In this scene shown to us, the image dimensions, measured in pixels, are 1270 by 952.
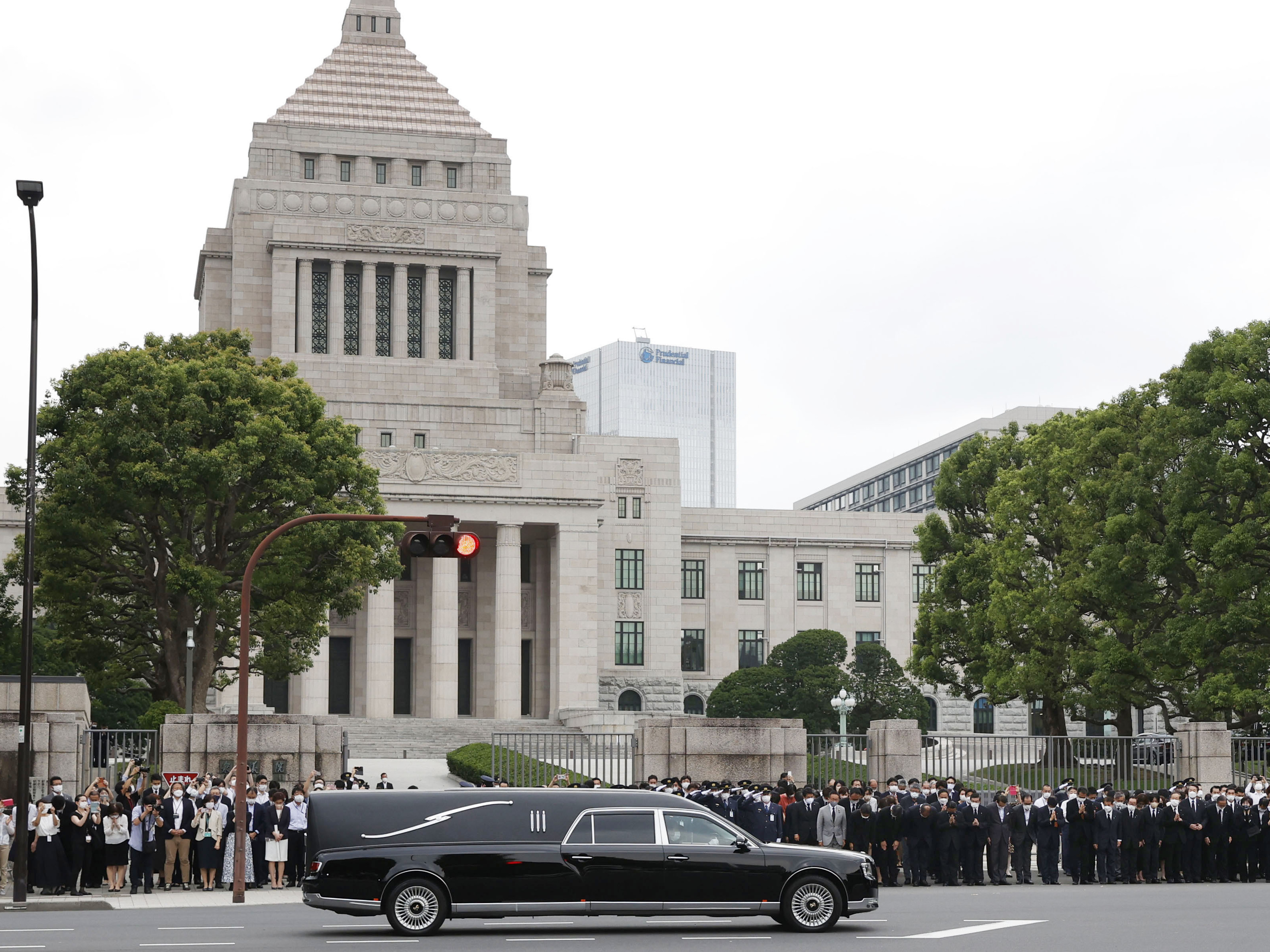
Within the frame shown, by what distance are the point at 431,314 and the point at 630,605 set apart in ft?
51.4

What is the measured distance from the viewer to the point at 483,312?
82188 millimetres

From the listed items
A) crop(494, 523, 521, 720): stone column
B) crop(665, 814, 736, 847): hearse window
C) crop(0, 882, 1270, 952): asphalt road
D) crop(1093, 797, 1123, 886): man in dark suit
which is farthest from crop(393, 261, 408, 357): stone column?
crop(665, 814, 736, 847): hearse window

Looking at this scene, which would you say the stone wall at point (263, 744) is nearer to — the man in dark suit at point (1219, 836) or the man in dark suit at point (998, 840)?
the man in dark suit at point (998, 840)

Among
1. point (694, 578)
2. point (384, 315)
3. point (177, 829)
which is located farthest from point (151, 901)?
point (694, 578)

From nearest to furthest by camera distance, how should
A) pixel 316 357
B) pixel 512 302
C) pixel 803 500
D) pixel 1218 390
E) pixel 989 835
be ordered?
pixel 989 835, pixel 1218 390, pixel 316 357, pixel 512 302, pixel 803 500

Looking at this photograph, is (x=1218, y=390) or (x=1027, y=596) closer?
(x=1218, y=390)

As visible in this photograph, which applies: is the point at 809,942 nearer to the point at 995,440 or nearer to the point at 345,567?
the point at 345,567

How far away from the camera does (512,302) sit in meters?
84.8

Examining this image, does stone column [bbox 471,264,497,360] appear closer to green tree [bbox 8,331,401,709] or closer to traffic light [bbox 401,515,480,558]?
green tree [bbox 8,331,401,709]

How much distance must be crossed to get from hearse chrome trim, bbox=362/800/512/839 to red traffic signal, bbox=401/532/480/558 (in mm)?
3920

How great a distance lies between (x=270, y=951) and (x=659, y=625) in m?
62.9

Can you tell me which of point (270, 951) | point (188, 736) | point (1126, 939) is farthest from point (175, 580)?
point (1126, 939)

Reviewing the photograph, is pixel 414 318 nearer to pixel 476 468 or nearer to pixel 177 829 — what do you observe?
pixel 476 468

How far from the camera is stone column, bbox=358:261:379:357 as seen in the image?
80.8 m
